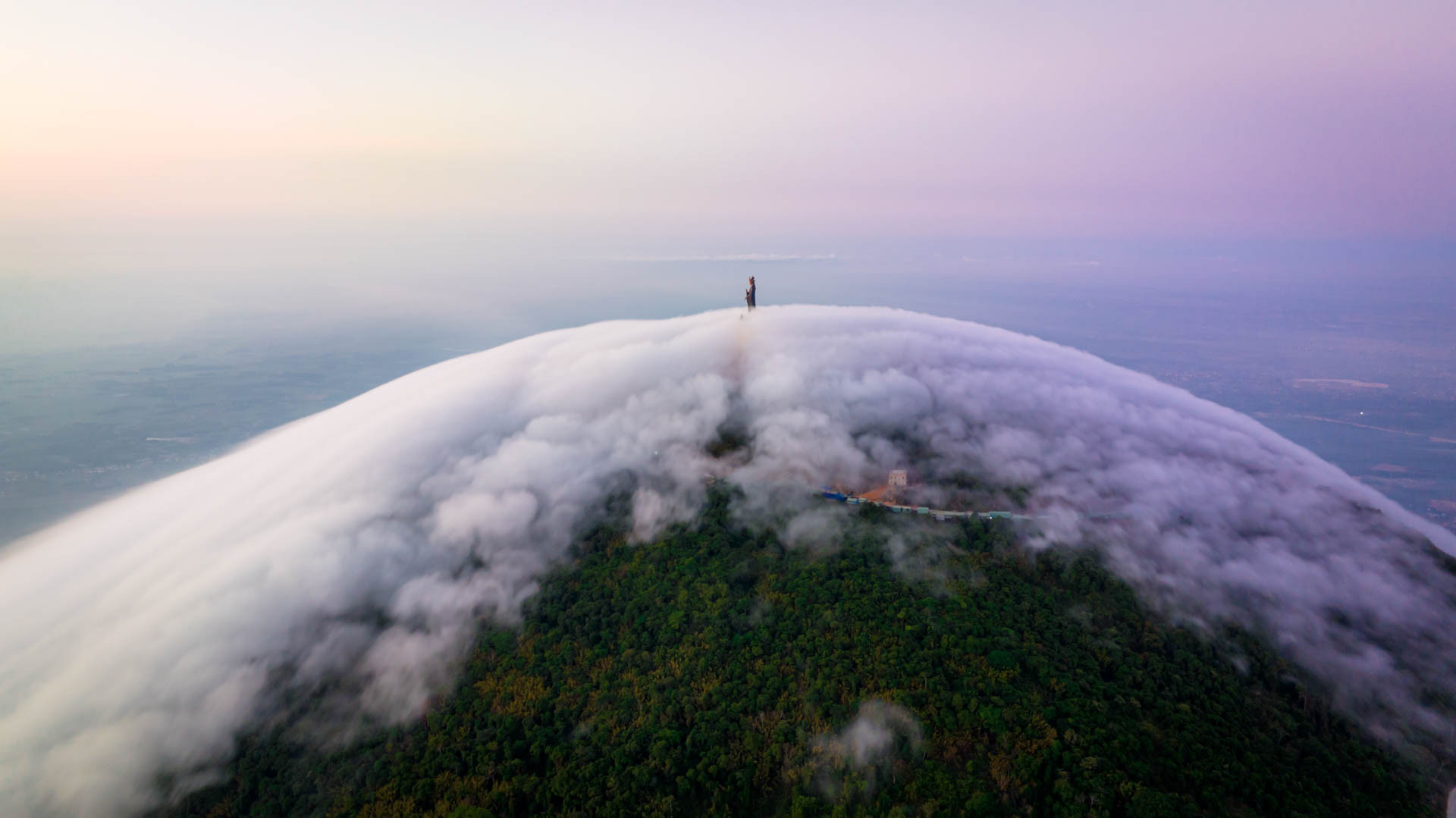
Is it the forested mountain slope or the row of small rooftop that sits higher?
the row of small rooftop

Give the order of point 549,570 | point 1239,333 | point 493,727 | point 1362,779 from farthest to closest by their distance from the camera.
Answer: point 1239,333, point 549,570, point 493,727, point 1362,779

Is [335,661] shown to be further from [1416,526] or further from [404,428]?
[1416,526]

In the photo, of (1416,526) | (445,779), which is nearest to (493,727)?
(445,779)

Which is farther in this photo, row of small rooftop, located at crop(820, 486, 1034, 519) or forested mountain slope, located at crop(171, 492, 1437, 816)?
row of small rooftop, located at crop(820, 486, 1034, 519)

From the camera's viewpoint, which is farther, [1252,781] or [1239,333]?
[1239,333]

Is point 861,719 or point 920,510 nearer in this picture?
point 861,719

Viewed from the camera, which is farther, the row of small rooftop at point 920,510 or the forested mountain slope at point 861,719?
→ the row of small rooftop at point 920,510

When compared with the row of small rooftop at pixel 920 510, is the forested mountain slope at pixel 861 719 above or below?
below

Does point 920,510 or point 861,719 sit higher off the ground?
point 920,510
